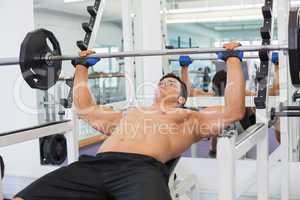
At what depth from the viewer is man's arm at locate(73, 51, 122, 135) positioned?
2.81 meters

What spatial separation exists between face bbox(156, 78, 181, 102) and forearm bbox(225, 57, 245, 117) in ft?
1.73

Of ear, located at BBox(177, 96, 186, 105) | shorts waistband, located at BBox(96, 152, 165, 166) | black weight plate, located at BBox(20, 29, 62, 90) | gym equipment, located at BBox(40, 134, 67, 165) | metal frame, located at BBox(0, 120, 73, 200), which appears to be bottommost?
gym equipment, located at BBox(40, 134, 67, 165)

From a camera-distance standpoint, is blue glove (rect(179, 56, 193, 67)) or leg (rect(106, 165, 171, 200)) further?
blue glove (rect(179, 56, 193, 67))

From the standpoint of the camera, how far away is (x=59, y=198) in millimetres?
2076

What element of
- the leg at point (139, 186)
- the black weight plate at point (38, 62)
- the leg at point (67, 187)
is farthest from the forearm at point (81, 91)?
the leg at point (139, 186)

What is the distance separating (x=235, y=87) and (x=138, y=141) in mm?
717

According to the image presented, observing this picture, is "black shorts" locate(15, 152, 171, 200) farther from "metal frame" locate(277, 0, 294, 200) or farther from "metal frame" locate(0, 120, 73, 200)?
"metal frame" locate(277, 0, 294, 200)

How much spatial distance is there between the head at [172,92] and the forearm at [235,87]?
1.69 feet

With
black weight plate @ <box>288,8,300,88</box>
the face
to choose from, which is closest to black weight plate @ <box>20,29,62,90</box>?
the face

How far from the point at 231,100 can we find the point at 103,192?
0.98 m

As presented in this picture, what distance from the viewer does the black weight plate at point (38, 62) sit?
7.84 feet

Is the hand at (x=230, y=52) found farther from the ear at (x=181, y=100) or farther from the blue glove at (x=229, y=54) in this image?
the ear at (x=181, y=100)

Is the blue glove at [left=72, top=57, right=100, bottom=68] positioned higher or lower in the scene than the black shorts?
higher

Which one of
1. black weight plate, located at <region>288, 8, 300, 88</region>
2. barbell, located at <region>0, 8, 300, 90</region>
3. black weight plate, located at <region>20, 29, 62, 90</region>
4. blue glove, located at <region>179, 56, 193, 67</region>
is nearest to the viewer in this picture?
black weight plate, located at <region>288, 8, 300, 88</region>
